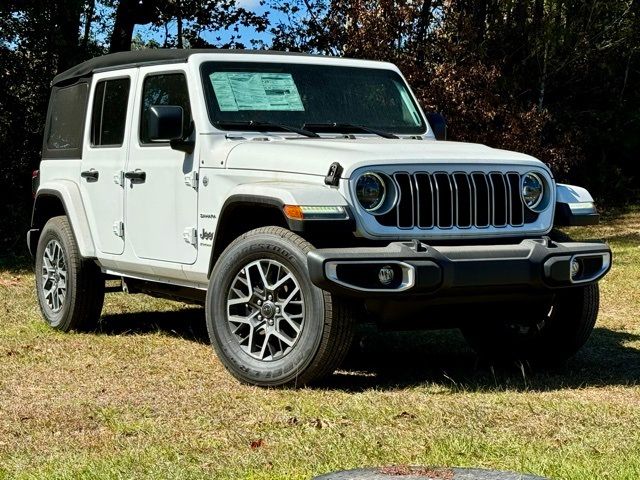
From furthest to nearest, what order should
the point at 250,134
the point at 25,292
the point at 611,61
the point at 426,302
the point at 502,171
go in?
the point at 611,61 < the point at 25,292 < the point at 250,134 < the point at 502,171 < the point at 426,302

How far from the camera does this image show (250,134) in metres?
7.48

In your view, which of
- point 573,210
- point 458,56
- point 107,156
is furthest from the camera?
point 458,56

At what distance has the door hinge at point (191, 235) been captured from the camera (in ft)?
24.6

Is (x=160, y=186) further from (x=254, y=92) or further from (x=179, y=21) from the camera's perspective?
(x=179, y=21)

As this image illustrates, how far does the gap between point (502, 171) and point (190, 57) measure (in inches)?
89.0

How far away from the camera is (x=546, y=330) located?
7531 millimetres

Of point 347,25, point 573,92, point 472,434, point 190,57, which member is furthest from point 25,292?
point 573,92

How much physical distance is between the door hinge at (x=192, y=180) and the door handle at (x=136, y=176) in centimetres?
61

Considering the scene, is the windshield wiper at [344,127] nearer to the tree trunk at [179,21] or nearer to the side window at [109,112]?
the side window at [109,112]

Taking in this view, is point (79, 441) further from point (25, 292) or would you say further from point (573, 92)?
point (573, 92)

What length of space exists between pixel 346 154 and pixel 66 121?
12.1 feet

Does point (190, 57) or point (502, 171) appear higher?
point (190, 57)

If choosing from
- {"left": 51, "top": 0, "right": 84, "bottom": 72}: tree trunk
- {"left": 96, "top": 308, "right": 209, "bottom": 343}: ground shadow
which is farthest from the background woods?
{"left": 96, "top": 308, "right": 209, "bottom": 343}: ground shadow

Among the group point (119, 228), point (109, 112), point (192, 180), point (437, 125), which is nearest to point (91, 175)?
point (109, 112)
